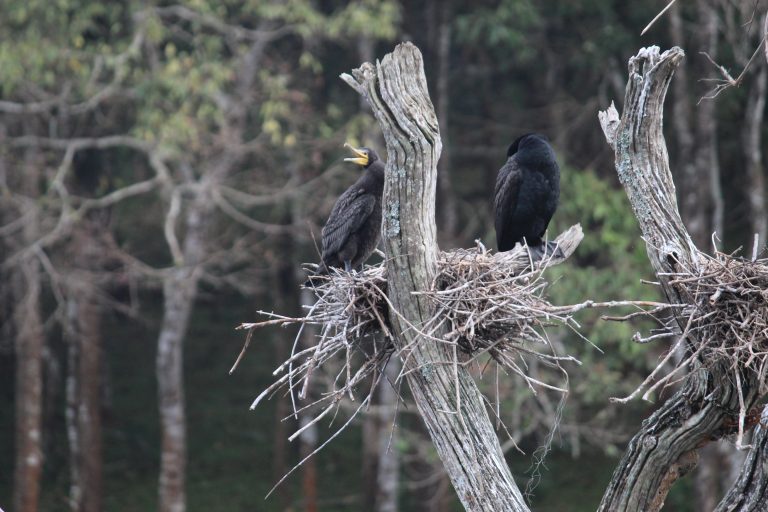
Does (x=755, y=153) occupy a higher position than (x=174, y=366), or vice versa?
(x=755, y=153)

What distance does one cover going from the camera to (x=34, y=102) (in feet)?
42.2

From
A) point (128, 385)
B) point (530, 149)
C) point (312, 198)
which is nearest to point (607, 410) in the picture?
point (312, 198)

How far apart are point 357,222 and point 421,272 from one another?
1.47 m

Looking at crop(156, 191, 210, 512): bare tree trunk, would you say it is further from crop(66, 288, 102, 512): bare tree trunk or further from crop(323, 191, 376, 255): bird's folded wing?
crop(323, 191, 376, 255): bird's folded wing

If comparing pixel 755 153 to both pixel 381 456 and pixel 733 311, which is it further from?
pixel 733 311

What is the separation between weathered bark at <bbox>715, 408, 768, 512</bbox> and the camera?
200 inches

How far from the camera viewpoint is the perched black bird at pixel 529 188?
7.38 m

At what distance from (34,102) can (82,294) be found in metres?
2.40

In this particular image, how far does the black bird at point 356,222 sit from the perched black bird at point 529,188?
1.12 metres

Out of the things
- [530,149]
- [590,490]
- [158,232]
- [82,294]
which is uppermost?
[158,232]

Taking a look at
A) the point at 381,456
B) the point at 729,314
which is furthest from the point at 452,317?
the point at 381,456

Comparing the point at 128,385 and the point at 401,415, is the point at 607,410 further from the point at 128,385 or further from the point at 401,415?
the point at 128,385

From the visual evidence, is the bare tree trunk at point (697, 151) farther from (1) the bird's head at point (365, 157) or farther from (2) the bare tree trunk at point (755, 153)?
(1) the bird's head at point (365, 157)

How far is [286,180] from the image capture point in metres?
14.1
